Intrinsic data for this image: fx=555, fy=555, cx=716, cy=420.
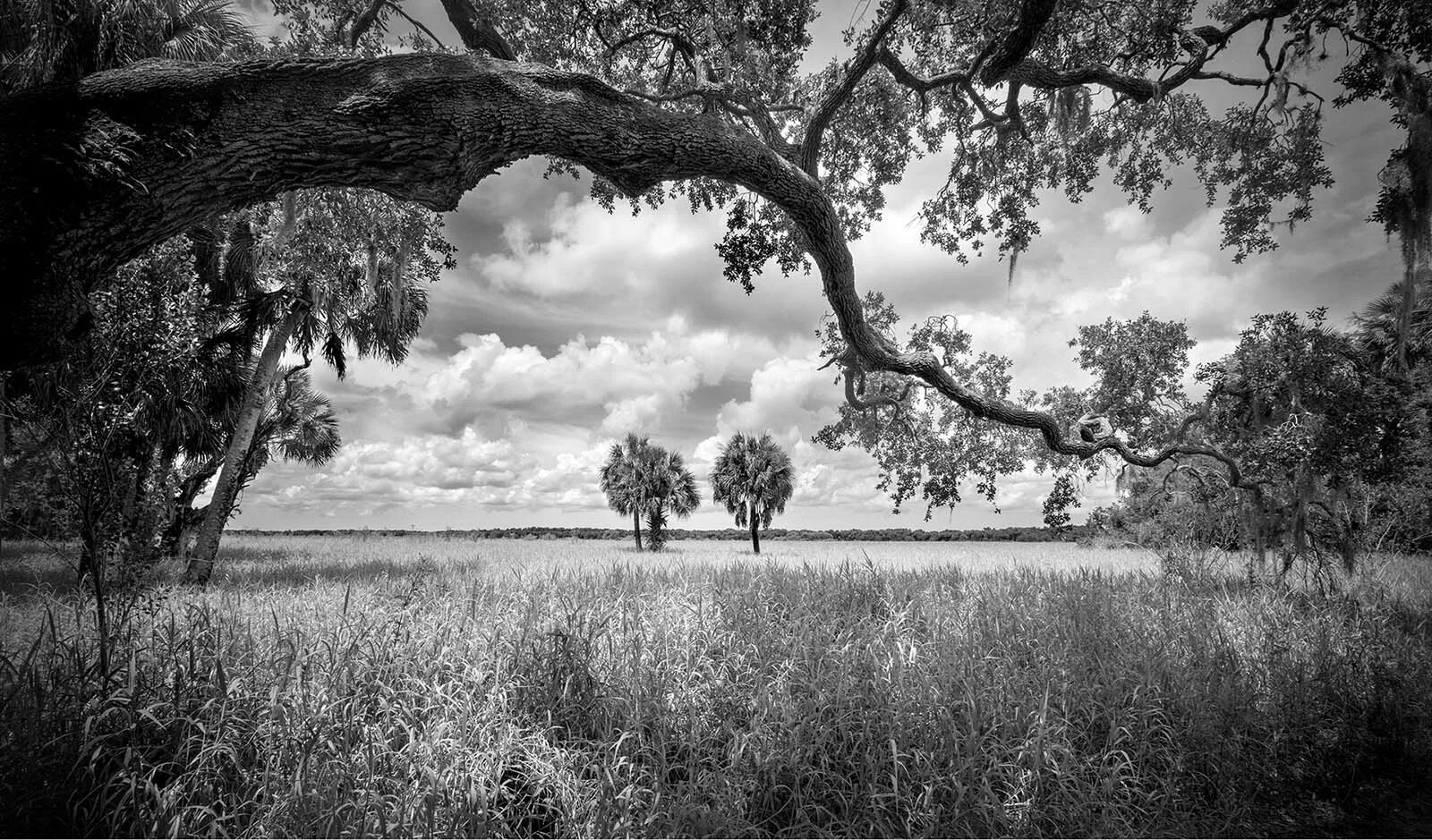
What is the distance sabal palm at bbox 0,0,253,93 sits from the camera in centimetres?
639

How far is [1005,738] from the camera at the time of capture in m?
3.79

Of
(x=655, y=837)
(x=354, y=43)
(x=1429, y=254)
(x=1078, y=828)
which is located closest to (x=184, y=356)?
(x=354, y=43)

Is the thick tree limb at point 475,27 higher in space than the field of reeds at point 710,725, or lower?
higher

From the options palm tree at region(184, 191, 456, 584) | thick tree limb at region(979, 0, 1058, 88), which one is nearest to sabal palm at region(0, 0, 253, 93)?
palm tree at region(184, 191, 456, 584)

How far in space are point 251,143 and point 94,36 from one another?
7492mm

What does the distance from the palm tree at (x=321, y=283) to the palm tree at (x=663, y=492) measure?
53.9 ft

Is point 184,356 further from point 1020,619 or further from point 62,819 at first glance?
point 1020,619

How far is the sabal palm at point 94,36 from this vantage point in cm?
639

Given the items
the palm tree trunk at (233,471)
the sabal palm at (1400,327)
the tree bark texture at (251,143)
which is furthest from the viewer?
the palm tree trunk at (233,471)

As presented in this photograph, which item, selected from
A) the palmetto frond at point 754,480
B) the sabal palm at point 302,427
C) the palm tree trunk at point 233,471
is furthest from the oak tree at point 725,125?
the palmetto frond at point 754,480

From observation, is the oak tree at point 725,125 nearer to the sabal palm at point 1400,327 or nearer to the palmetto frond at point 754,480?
the sabal palm at point 1400,327

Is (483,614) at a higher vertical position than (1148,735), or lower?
higher

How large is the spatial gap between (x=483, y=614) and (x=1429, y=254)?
10.3 meters

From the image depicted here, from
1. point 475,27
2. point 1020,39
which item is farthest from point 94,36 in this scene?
point 1020,39
